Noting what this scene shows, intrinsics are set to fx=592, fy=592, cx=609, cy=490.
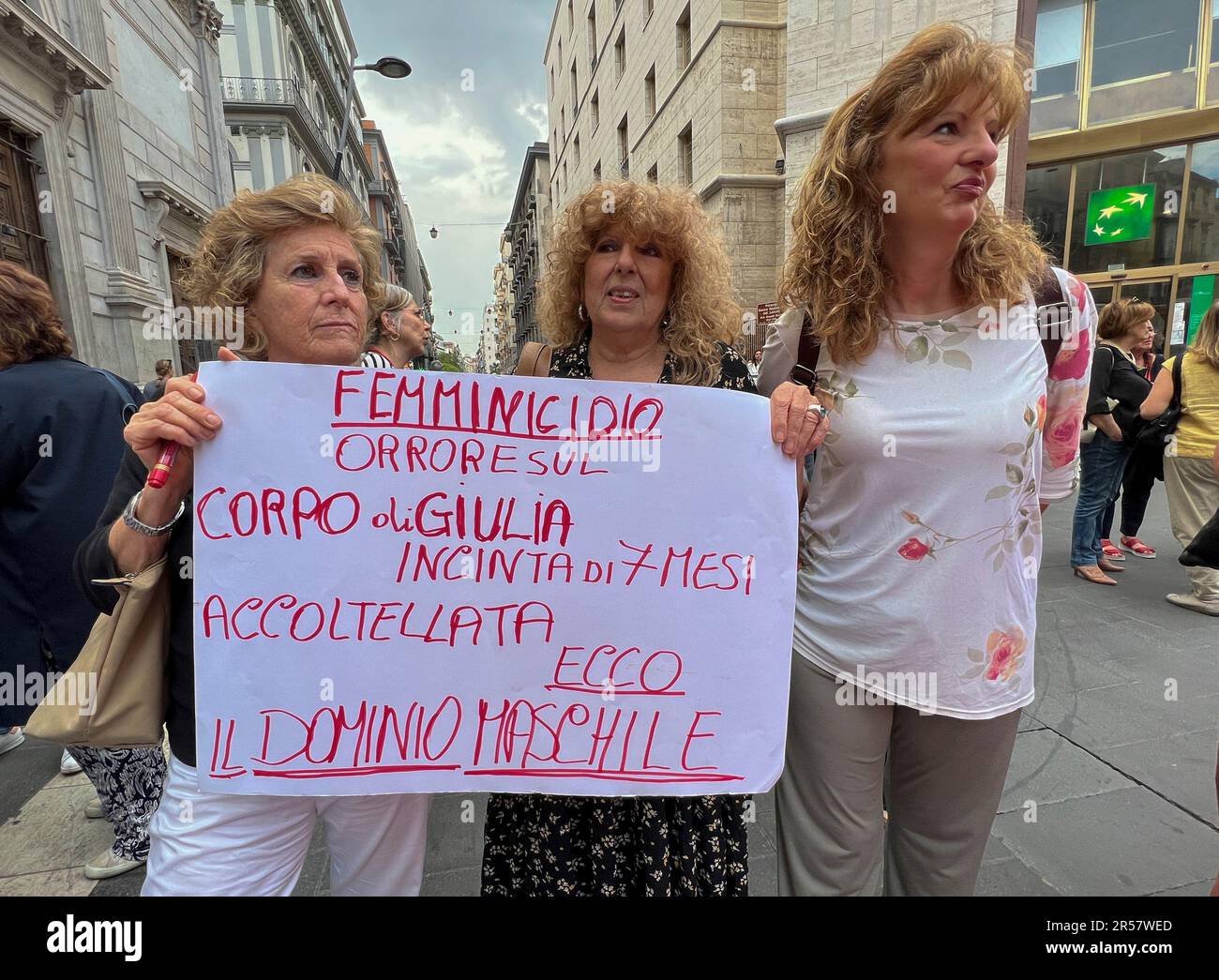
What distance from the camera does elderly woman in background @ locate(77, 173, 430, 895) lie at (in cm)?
109

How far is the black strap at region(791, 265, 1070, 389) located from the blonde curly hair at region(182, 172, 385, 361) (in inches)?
40.3

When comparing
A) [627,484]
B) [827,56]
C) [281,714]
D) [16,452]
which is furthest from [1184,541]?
[827,56]

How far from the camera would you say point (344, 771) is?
Result: 3.90ft

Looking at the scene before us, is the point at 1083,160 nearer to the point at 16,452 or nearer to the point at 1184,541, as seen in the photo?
the point at 1184,541

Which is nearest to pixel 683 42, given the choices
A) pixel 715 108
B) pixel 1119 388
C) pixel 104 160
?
pixel 715 108

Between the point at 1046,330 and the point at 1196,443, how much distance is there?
403 centimetres

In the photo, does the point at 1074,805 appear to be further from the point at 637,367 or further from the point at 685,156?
the point at 685,156

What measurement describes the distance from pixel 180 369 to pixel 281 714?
488 inches

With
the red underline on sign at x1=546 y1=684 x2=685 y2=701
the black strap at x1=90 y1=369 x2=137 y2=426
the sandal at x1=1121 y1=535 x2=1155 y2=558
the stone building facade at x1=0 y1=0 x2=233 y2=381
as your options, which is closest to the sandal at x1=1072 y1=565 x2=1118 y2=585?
the sandal at x1=1121 y1=535 x2=1155 y2=558

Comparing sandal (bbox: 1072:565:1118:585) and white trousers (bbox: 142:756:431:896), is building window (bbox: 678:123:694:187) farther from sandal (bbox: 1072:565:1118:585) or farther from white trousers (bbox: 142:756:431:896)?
white trousers (bbox: 142:756:431:896)

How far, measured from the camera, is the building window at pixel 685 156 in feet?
45.9

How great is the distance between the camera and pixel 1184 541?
13.8 feet

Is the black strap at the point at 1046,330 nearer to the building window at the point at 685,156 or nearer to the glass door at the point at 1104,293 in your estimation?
the glass door at the point at 1104,293

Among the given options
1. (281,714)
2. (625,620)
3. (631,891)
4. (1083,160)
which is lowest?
(631,891)
